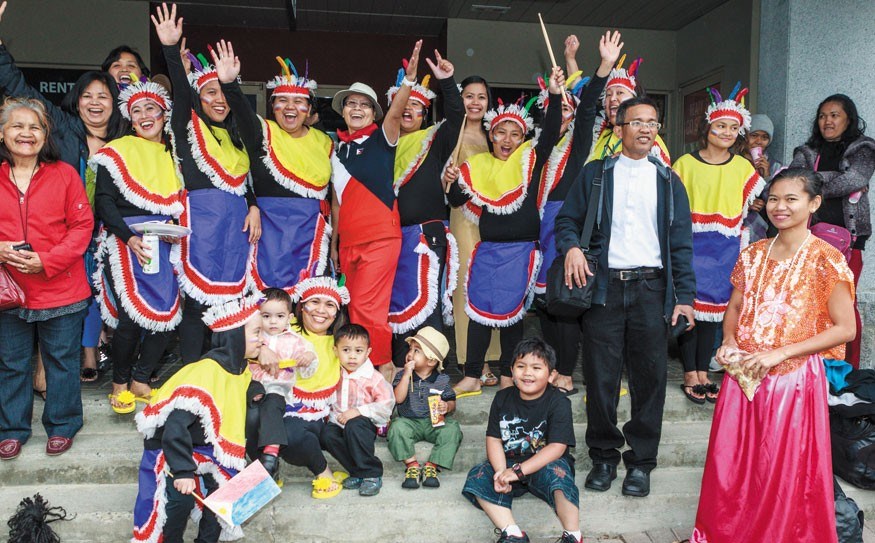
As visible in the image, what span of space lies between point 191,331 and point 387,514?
150 cm

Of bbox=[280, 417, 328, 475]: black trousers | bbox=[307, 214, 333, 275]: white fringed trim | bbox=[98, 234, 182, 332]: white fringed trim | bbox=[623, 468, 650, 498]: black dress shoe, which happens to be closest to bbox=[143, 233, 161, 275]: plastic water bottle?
bbox=[98, 234, 182, 332]: white fringed trim

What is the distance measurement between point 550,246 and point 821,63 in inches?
104

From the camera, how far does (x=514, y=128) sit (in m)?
4.41

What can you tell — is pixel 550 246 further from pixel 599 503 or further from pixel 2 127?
pixel 2 127

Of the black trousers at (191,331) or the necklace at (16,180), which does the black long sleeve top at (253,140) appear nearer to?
the black trousers at (191,331)

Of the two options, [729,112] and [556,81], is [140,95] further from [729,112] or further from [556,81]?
[729,112]

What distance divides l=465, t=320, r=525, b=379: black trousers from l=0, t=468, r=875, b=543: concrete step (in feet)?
2.95

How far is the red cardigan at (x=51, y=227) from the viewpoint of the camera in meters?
3.52

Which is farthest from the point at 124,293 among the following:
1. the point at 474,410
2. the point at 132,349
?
the point at 474,410

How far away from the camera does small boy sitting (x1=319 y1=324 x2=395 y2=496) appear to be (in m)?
3.51

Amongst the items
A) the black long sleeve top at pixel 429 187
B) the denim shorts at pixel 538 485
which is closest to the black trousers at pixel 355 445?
the denim shorts at pixel 538 485

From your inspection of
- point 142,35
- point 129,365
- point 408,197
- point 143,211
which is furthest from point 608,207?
point 142,35

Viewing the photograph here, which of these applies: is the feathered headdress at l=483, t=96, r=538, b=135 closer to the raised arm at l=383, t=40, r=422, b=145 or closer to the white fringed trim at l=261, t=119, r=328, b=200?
the raised arm at l=383, t=40, r=422, b=145

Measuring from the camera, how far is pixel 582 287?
335 cm
